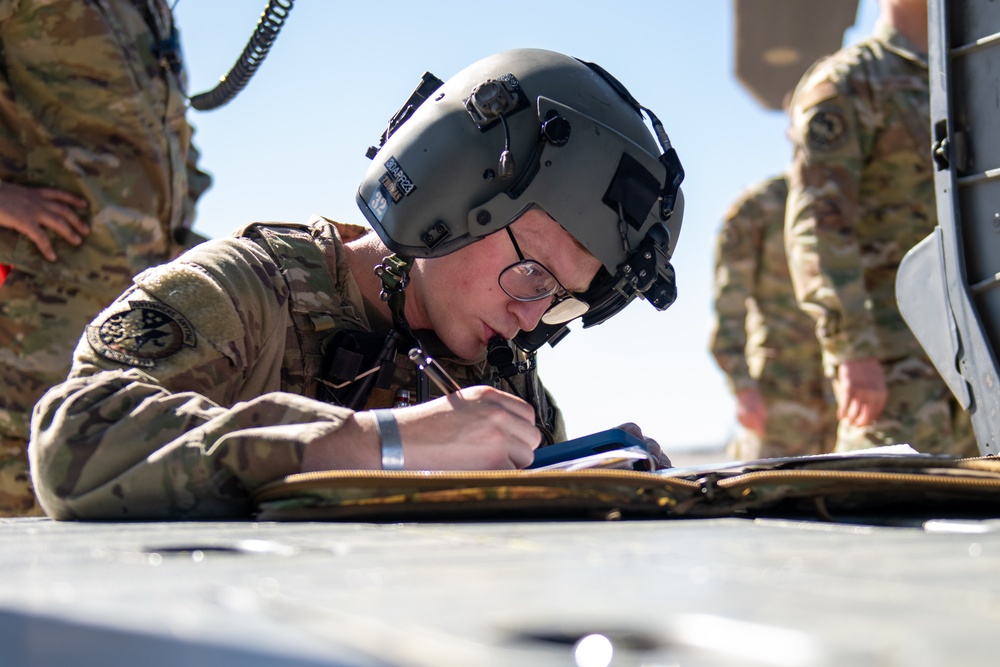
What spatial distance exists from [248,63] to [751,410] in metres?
4.56

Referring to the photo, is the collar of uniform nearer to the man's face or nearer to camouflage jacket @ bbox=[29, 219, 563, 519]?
the man's face

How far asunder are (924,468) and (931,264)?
1.25 m

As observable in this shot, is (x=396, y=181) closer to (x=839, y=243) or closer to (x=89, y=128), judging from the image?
(x=89, y=128)

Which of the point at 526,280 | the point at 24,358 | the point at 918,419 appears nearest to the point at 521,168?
the point at 526,280

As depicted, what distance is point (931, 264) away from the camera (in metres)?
2.91

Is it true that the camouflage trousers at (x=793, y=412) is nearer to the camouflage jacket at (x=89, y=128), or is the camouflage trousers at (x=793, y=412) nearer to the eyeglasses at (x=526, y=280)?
the camouflage jacket at (x=89, y=128)

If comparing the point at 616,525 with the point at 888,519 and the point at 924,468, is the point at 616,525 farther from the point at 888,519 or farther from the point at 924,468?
the point at 924,468

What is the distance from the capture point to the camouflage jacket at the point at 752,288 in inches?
301

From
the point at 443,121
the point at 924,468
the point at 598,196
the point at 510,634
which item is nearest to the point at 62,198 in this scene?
the point at 443,121

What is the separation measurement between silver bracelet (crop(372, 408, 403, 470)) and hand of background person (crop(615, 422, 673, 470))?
0.58 metres

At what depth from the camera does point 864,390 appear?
4426 mm

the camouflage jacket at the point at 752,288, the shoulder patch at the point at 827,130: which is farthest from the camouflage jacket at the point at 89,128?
the camouflage jacket at the point at 752,288

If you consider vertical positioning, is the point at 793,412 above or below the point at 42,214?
below

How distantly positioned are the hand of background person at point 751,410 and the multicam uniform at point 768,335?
3 cm
